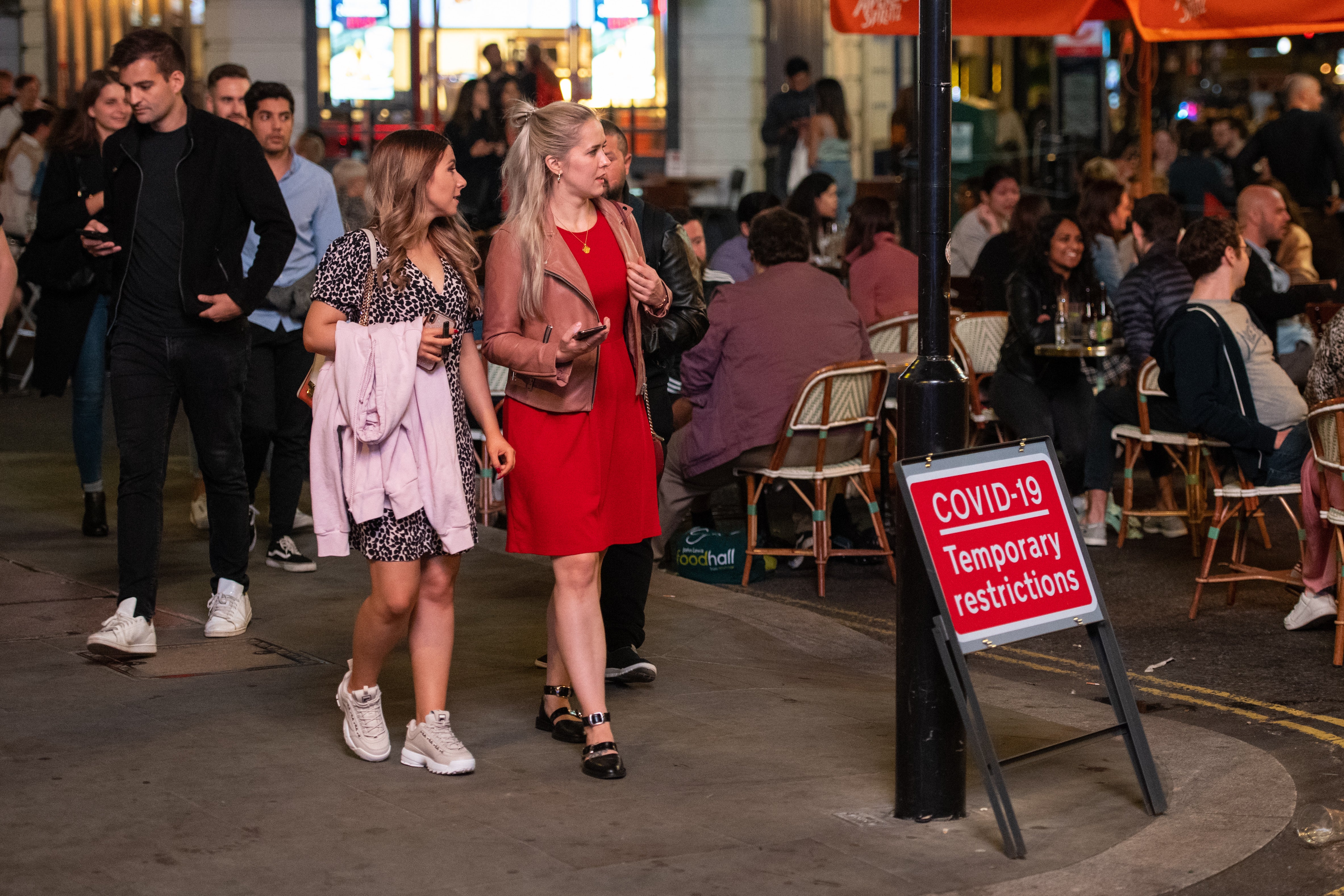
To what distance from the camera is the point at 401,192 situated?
4.93 meters

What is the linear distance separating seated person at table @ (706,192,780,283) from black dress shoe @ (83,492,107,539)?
422cm

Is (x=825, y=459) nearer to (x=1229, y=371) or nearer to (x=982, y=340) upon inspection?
(x=1229, y=371)

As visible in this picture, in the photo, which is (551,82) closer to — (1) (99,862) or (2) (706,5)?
(2) (706,5)

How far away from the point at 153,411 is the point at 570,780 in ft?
7.69

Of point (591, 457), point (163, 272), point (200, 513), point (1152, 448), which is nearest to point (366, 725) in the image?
point (591, 457)

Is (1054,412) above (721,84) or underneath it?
underneath

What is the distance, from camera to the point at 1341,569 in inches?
265

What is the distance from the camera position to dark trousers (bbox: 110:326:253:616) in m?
6.22

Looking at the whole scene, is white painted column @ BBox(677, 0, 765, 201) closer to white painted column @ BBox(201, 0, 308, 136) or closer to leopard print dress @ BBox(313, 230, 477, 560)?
white painted column @ BBox(201, 0, 308, 136)

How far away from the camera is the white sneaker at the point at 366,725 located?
198 inches

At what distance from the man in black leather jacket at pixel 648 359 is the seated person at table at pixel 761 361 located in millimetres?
1860

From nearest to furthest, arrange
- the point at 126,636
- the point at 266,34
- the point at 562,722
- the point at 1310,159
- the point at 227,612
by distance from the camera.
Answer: the point at 562,722 → the point at 126,636 → the point at 227,612 → the point at 1310,159 → the point at 266,34

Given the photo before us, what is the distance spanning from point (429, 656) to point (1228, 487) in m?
4.08

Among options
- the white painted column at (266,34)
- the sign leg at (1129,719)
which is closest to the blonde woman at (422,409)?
the sign leg at (1129,719)
